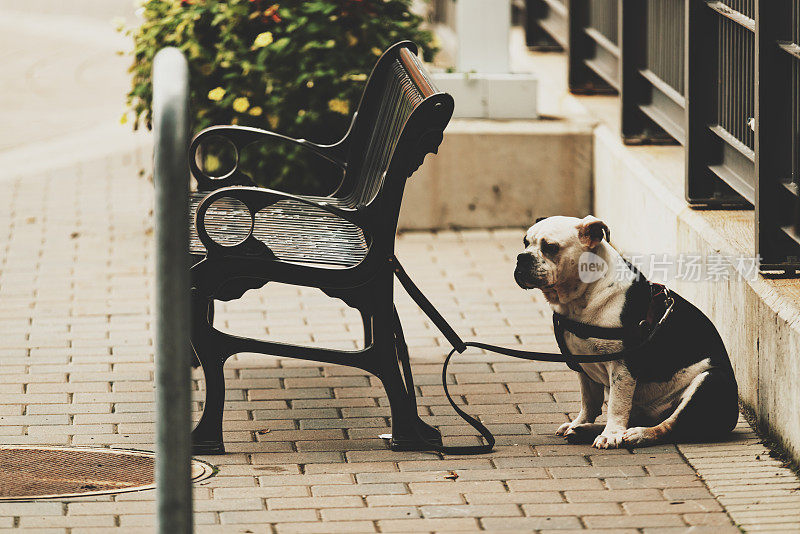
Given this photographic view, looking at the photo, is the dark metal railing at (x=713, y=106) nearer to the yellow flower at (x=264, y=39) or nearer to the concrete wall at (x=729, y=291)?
the concrete wall at (x=729, y=291)

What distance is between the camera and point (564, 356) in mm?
5254

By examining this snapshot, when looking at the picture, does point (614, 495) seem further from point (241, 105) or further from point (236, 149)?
point (241, 105)

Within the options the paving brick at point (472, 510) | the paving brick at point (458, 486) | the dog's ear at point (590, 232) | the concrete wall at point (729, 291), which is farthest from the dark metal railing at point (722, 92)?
the paving brick at point (472, 510)

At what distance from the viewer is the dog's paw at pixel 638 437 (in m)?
5.23

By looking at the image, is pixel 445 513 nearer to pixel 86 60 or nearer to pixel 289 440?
pixel 289 440

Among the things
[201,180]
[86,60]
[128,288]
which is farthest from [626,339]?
[86,60]

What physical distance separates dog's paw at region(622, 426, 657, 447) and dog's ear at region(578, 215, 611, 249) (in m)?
0.74

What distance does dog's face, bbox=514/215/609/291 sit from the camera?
202 inches

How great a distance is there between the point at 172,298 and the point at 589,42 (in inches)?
286

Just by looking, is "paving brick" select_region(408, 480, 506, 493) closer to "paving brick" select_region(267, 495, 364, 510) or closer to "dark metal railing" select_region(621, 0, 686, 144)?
"paving brick" select_region(267, 495, 364, 510)

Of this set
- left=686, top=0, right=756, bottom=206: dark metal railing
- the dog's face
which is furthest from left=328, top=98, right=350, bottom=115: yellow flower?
the dog's face

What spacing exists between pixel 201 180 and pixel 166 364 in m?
3.08

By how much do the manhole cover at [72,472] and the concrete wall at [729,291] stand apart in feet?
7.14

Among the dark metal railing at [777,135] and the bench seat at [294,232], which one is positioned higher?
the dark metal railing at [777,135]
